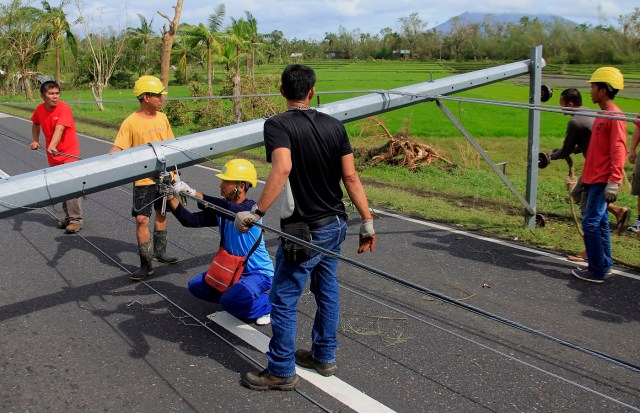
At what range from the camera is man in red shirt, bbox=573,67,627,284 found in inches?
213

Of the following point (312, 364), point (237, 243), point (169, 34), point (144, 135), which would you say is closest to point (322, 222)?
point (312, 364)

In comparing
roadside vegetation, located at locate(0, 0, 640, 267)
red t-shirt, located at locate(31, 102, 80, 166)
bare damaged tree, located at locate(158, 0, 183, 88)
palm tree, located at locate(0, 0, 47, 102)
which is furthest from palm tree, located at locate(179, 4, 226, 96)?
red t-shirt, located at locate(31, 102, 80, 166)

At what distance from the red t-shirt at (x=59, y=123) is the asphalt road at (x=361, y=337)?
1.18 m

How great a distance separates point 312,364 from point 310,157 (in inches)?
55.6

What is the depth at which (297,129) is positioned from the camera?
11.6 ft

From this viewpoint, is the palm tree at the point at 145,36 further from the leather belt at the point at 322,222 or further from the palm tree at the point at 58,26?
the leather belt at the point at 322,222

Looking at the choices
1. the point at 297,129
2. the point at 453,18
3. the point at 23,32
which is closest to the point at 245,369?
the point at 297,129

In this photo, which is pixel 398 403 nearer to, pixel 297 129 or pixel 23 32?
pixel 297 129

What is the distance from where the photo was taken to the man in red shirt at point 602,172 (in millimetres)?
5414

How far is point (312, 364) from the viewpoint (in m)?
4.00

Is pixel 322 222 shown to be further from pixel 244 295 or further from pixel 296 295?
pixel 244 295

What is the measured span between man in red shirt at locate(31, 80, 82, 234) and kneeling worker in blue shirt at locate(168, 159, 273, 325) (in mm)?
3198

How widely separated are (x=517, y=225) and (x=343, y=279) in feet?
9.86

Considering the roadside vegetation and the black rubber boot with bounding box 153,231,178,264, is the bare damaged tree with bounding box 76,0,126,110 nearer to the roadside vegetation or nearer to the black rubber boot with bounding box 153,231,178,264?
the roadside vegetation
